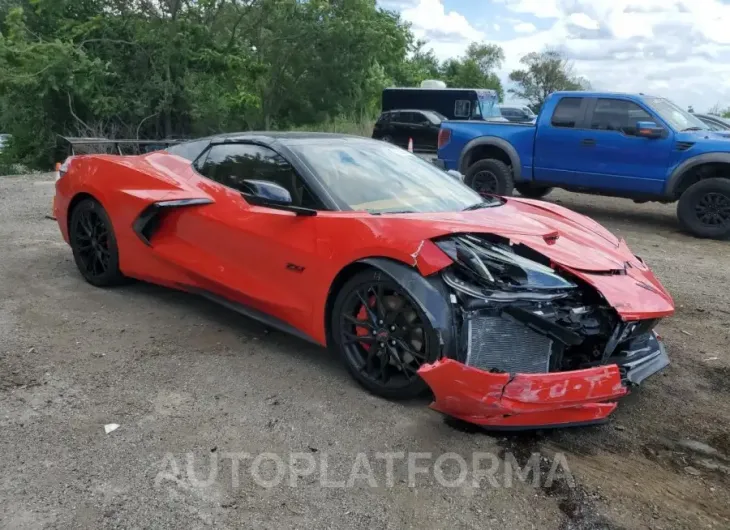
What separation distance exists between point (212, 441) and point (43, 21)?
78.0 feet

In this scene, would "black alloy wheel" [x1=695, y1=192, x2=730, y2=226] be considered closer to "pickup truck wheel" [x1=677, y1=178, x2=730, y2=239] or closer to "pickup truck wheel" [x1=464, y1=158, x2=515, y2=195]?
"pickup truck wheel" [x1=677, y1=178, x2=730, y2=239]

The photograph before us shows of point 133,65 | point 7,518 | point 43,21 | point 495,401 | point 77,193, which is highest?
point 43,21

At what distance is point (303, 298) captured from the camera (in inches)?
148

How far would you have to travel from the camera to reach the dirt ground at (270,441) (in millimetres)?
2588

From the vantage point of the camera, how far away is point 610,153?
9188mm

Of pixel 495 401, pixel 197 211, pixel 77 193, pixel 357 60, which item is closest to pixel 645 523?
pixel 495 401

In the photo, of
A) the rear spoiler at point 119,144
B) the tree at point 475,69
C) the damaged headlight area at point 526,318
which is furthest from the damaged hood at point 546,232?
the tree at point 475,69

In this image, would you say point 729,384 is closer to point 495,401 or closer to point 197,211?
point 495,401

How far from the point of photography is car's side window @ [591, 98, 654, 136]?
29.9ft

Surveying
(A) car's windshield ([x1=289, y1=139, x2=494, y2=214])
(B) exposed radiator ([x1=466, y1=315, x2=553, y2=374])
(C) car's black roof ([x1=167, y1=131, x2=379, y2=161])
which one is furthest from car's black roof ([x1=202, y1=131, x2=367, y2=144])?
(B) exposed radiator ([x1=466, y1=315, x2=553, y2=374])

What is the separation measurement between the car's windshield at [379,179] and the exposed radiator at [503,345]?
98 centimetres

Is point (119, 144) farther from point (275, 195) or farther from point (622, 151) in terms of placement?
point (622, 151)

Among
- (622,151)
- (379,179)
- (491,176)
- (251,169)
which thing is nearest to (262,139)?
(251,169)

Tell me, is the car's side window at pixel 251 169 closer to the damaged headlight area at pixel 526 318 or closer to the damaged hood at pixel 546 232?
the damaged hood at pixel 546 232
